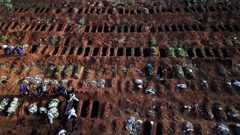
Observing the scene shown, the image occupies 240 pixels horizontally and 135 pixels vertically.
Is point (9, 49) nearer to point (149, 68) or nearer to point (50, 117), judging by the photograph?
point (50, 117)

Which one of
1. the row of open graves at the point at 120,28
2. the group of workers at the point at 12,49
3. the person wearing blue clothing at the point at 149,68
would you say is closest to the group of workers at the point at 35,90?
the group of workers at the point at 12,49

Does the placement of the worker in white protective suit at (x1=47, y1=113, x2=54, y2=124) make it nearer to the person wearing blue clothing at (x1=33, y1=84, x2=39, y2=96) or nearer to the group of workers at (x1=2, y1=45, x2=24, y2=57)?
the person wearing blue clothing at (x1=33, y1=84, x2=39, y2=96)

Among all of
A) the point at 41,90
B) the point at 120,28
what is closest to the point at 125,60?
the point at 120,28

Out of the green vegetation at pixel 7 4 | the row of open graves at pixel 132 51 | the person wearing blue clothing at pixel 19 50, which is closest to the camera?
the row of open graves at pixel 132 51

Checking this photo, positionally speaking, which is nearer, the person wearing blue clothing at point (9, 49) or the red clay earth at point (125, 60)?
the red clay earth at point (125, 60)

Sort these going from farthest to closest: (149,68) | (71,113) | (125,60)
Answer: (125,60)
(149,68)
(71,113)

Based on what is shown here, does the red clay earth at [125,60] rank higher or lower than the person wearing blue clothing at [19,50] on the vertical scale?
higher

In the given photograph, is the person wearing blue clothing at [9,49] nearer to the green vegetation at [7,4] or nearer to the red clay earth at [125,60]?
the red clay earth at [125,60]

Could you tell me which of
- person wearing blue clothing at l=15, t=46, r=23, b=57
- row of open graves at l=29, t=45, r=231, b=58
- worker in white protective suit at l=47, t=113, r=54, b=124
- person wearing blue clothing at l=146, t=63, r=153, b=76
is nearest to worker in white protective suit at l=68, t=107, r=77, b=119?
worker in white protective suit at l=47, t=113, r=54, b=124
